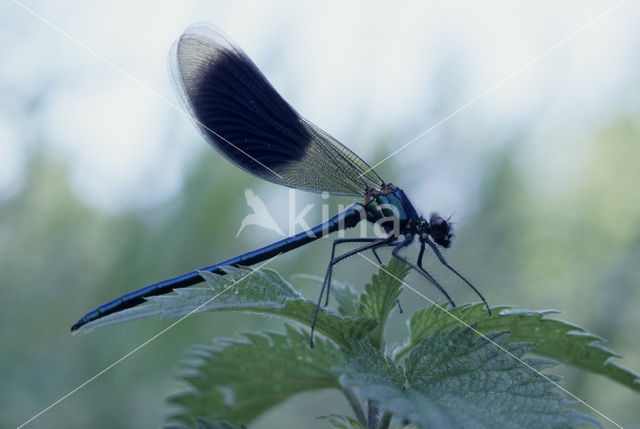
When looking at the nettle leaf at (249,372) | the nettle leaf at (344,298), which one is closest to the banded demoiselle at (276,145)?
the nettle leaf at (344,298)

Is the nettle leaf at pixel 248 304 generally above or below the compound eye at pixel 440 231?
below

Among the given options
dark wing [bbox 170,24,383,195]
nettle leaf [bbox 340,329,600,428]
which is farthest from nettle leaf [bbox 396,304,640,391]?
dark wing [bbox 170,24,383,195]

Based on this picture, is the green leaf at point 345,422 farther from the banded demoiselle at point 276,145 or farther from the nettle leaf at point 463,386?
the banded demoiselle at point 276,145

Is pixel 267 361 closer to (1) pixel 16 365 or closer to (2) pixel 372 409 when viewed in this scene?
(2) pixel 372 409

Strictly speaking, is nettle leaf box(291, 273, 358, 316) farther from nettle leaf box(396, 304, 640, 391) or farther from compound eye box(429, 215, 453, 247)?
compound eye box(429, 215, 453, 247)

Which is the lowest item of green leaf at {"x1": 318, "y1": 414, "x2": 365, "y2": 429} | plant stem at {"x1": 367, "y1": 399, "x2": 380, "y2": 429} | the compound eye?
green leaf at {"x1": 318, "y1": 414, "x2": 365, "y2": 429}

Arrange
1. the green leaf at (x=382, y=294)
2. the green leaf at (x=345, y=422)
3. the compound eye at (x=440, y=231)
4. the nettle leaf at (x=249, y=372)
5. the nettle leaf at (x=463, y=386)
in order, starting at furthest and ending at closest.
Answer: the compound eye at (x=440, y=231), the green leaf at (x=382, y=294), the green leaf at (x=345, y=422), the nettle leaf at (x=249, y=372), the nettle leaf at (x=463, y=386)

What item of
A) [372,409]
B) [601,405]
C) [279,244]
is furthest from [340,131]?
[372,409]
